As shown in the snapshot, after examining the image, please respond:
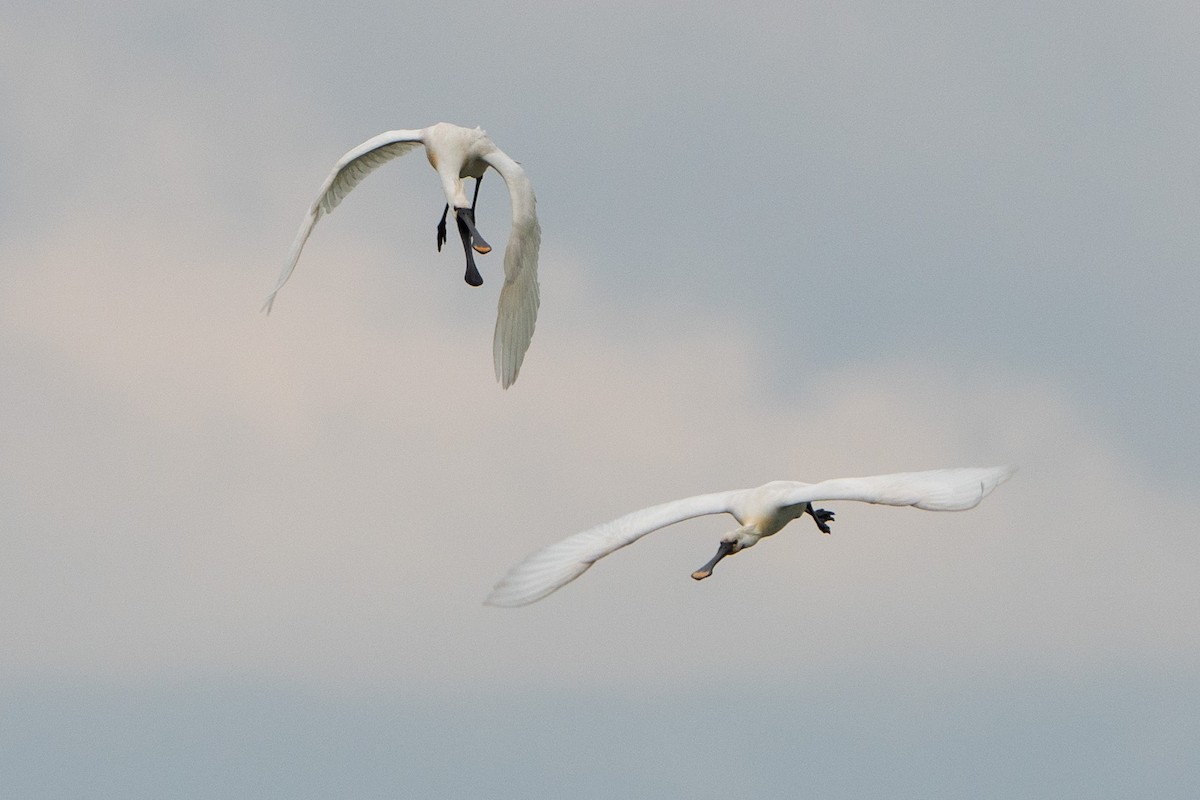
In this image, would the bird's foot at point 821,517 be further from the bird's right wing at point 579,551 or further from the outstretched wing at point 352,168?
the outstretched wing at point 352,168

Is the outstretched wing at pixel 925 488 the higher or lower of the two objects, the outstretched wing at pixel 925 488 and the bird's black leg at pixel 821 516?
the lower

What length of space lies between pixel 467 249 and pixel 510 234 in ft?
2.88

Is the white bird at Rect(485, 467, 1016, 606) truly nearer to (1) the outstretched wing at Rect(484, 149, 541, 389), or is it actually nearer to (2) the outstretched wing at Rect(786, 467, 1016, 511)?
(2) the outstretched wing at Rect(786, 467, 1016, 511)

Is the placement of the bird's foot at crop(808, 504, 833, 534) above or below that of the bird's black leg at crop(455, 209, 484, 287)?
below

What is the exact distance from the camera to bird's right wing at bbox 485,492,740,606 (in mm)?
52375

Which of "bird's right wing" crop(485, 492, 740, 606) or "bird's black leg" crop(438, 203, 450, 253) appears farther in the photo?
"bird's black leg" crop(438, 203, 450, 253)

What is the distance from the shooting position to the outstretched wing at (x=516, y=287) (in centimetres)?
6003

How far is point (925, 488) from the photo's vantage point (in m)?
52.9

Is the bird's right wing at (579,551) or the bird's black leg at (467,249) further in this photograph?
the bird's black leg at (467,249)

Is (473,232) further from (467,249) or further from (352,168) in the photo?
(352,168)

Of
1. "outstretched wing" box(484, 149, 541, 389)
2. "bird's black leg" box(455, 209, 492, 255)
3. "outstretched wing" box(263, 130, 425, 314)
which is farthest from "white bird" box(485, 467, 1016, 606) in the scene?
"outstretched wing" box(263, 130, 425, 314)

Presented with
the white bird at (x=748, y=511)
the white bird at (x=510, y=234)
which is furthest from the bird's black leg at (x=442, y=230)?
the white bird at (x=748, y=511)

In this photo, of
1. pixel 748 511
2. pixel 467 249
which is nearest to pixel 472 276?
pixel 467 249

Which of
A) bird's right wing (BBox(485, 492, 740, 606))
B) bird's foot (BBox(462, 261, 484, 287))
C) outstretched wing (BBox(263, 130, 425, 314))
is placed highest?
outstretched wing (BBox(263, 130, 425, 314))
